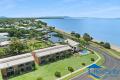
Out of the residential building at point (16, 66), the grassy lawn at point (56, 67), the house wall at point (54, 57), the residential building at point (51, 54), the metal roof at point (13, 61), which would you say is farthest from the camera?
the house wall at point (54, 57)

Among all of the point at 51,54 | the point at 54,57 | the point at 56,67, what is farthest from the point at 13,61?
the point at 54,57

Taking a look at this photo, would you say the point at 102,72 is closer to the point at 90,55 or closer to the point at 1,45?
the point at 90,55

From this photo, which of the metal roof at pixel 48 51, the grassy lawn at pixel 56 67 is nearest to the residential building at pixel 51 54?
the metal roof at pixel 48 51

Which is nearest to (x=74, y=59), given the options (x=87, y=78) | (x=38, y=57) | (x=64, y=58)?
(x=64, y=58)

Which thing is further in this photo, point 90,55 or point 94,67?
point 90,55

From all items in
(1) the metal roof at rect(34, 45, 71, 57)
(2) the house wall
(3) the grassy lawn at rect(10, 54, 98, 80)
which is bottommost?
(3) the grassy lawn at rect(10, 54, 98, 80)

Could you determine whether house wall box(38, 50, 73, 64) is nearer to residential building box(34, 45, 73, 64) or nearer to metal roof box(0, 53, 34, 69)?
residential building box(34, 45, 73, 64)

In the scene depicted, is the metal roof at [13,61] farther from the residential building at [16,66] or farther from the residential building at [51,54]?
the residential building at [51,54]

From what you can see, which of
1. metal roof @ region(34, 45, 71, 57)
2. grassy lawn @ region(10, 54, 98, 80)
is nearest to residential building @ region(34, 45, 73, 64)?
metal roof @ region(34, 45, 71, 57)
